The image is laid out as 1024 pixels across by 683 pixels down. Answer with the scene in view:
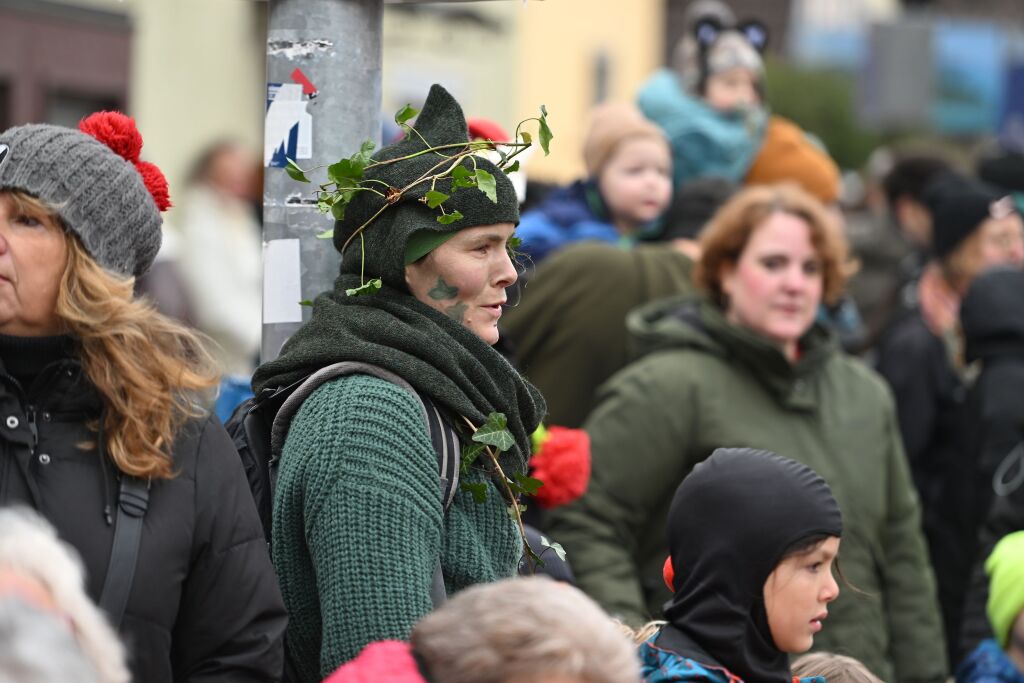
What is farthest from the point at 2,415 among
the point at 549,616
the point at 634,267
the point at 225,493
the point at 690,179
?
Result: the point at 690,179

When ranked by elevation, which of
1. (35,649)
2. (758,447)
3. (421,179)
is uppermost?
(421,179)

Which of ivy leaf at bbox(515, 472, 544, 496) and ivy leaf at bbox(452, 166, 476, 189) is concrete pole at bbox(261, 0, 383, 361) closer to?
ivy leaf at bbox(452, 166, 476, 189)

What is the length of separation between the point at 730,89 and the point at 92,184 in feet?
16.4

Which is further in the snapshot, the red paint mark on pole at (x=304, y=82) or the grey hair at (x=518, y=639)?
the red paint mark on pole at (x=304, y=82)

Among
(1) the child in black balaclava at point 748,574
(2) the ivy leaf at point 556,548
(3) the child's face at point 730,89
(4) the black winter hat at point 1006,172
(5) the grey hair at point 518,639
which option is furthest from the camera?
(4) the black winter hat at point 1006,172

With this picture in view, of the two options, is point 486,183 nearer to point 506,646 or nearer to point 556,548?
point 556,548

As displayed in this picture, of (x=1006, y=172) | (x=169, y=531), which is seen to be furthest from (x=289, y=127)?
Result: (x=1006, y=172)

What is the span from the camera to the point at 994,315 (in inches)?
259

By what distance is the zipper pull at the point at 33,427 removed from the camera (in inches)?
127

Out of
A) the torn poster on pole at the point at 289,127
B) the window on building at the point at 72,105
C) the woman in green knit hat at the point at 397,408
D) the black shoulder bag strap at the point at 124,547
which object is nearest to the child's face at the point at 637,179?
the torn poster on pole at the point at 289,127

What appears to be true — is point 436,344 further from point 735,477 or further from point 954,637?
point 954,637

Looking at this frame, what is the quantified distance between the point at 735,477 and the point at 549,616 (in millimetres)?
1333

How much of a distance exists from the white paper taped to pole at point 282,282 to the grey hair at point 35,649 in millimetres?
1809

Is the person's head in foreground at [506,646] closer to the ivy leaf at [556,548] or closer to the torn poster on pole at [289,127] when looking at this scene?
the ivy leaf at [556,548]
